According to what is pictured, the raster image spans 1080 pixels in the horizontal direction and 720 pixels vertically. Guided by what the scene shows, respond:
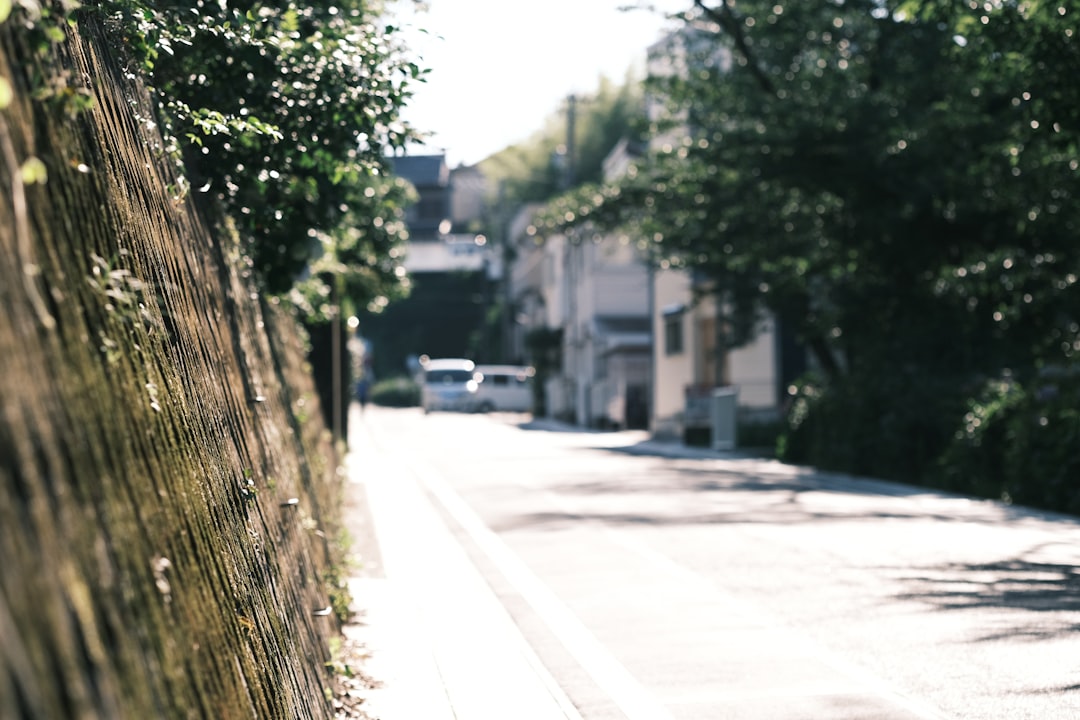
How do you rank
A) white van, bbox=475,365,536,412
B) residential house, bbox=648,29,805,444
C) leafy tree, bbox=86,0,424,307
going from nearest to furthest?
leafy tree, bbox=86,0,424,307 < residential house, bbox=648,29,805,444 < white van, bbox=475,365,536,412

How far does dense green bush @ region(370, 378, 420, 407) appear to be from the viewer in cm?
7888

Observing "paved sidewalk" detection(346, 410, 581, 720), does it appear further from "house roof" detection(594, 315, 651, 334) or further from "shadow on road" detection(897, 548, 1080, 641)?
"house roof" detection(594, 315, 651, 334)

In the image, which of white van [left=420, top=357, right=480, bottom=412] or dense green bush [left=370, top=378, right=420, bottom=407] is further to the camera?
dense green bush [left=370, top=378, right=420, bottom=407]

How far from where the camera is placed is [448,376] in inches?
2758

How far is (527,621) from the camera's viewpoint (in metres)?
9.72

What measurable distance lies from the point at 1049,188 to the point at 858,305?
19.6 feet

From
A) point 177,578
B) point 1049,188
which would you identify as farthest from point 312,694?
point 1049,188

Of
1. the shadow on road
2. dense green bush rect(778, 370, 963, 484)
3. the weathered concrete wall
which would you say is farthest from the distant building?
the weathered concrete wall

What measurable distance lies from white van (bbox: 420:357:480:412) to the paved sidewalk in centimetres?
5263

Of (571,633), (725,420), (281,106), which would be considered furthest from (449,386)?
(281,106)

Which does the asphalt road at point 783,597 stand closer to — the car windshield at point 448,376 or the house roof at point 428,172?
the car windshield at point 448,376

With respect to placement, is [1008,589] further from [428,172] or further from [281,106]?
[428,172]

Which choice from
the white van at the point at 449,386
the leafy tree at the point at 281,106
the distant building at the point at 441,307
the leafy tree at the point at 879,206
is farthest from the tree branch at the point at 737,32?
the distant building at the point at 441,307

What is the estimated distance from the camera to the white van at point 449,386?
2687 inches
